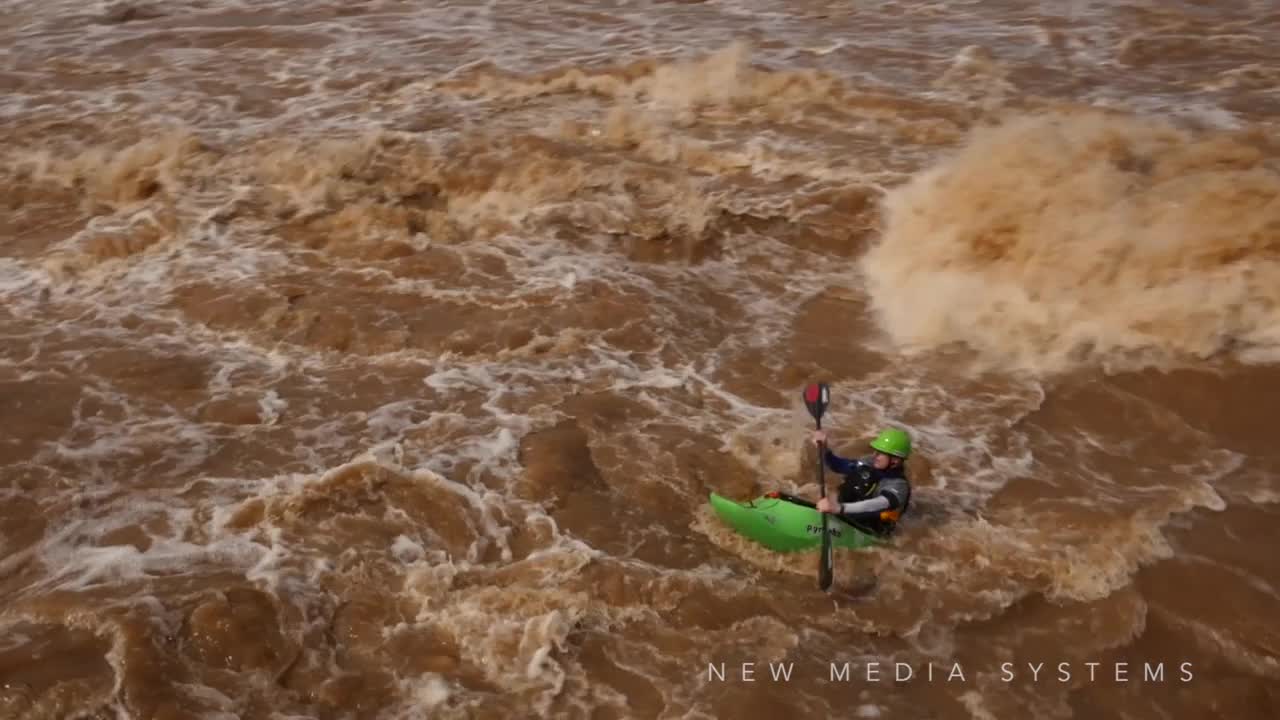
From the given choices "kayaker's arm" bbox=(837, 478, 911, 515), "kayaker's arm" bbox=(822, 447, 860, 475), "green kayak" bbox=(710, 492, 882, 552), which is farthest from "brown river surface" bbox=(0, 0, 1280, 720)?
"kayaker's arm" bbox=(822, 447, 860, 475)

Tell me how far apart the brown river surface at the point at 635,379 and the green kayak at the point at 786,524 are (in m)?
0.16

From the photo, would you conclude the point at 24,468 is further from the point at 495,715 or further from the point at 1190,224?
the point at 1190,224

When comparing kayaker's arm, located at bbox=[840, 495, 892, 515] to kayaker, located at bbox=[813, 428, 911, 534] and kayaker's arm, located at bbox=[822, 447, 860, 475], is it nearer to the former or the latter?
kayaker, located at bbox=[813, 428, 911, 534]

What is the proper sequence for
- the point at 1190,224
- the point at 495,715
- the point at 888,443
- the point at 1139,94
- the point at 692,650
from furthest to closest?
the point at 1139,94
the point at 1190,224
the point at 888,443
the point at 692,650
the point at 495,715

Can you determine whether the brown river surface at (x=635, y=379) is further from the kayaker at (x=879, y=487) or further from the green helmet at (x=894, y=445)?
the green helmet at (x=894, y=445)

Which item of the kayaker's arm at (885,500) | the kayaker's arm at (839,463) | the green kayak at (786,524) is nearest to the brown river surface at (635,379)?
the green kayak at (786,524)

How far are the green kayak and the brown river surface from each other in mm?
157

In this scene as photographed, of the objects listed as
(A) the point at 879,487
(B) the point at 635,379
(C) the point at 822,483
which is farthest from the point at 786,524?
(B) the point at 635,379

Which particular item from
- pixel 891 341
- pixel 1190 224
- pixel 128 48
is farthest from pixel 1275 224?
pixel 128 48

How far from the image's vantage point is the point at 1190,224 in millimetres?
8195

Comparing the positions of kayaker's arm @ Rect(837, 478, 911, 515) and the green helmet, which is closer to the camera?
kayaker's arm @ Rect(837, 478, 911, 515)

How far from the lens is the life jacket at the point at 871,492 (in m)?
5.47

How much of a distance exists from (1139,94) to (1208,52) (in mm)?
2009

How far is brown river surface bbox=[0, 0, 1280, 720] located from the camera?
16.4 ft
